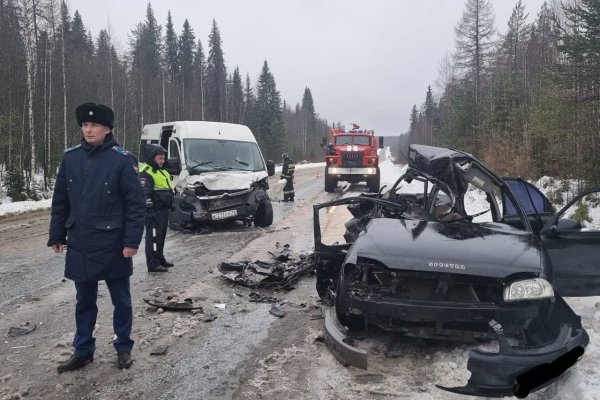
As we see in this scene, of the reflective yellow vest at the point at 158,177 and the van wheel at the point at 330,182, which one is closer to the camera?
the reflective yellow vest at the point at 158,177

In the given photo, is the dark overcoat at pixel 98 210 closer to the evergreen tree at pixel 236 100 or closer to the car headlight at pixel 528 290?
the car headlight at pixel 528 290

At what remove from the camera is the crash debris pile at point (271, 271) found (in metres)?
5.81

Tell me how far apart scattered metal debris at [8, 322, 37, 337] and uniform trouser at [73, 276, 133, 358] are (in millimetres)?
1055

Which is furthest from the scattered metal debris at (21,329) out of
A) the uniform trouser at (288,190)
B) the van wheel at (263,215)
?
the uniform trouser at (288,190)

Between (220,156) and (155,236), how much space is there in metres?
3.92

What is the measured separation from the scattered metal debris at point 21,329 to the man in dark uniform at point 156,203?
2194mm

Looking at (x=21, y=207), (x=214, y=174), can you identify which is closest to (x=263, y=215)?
(x=214, y=174)

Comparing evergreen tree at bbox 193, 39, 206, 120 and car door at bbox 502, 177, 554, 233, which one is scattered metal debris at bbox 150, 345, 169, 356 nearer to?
car door at bbox 502, 177, 554, 233

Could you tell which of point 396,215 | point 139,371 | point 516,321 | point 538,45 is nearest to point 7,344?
point 139,371

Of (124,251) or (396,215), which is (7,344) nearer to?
(124,251)

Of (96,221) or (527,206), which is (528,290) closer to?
(527,206)

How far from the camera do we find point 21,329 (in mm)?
4402

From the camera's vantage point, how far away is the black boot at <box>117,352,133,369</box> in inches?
141

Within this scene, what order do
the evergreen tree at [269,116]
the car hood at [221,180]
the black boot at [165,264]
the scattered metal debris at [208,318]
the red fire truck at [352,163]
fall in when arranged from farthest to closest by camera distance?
the evergreen tree at [269,116] < the red fire truck at [352,163] < the car hood at [221,180] < the black boot at [165,264] < the scattered metal debris at [208,318]
